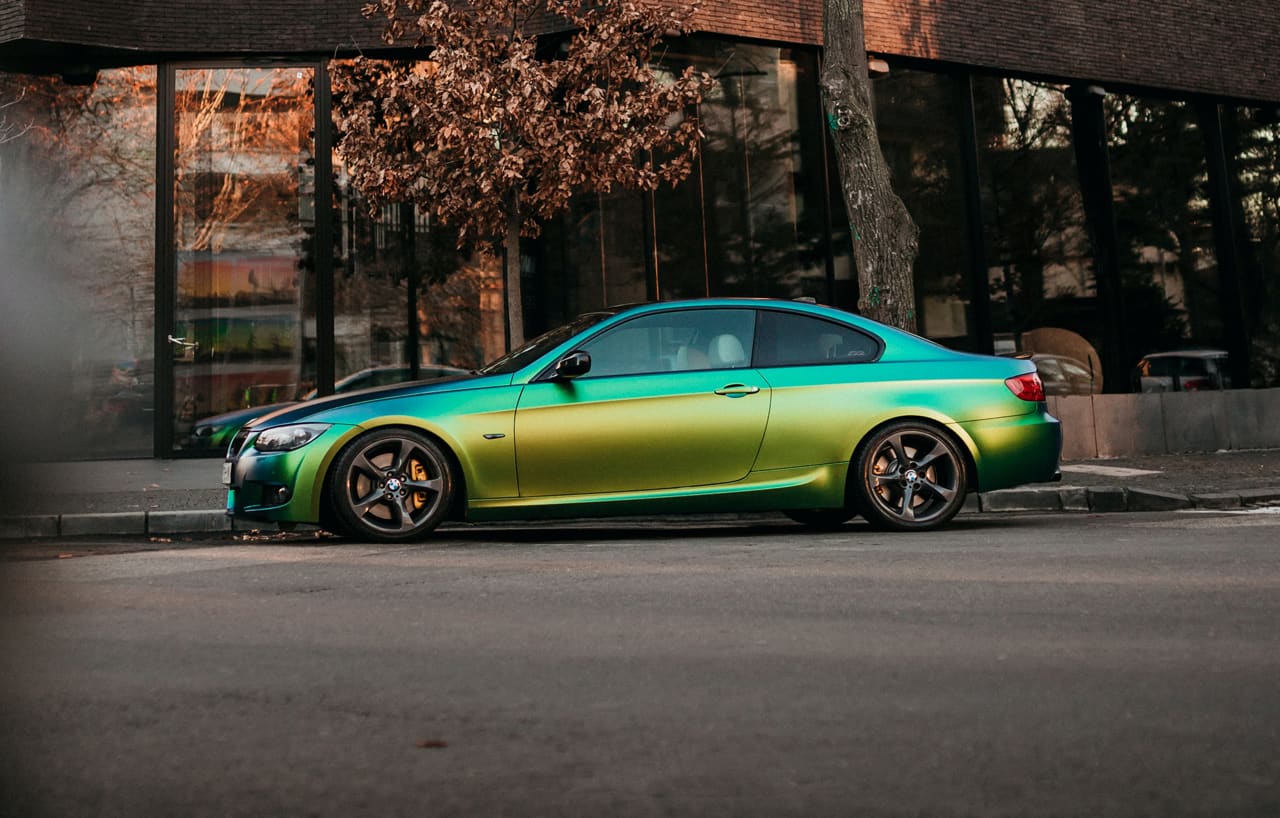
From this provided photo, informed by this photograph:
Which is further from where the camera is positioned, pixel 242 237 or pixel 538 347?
pixel 242 237

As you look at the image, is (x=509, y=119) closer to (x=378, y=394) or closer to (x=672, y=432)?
(x=378, y=394)

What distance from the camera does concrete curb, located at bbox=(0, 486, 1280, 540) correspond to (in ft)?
32.7

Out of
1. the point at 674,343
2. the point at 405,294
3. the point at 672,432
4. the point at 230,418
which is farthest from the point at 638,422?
the point at 230,418

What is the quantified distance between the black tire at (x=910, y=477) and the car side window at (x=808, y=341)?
53 cm

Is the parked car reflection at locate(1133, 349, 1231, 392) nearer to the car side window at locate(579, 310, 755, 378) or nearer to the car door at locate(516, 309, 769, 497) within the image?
the car side window at locate(579, 310, 755, 378)

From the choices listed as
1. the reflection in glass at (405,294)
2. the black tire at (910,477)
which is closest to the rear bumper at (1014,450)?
the black tire at (910,477)

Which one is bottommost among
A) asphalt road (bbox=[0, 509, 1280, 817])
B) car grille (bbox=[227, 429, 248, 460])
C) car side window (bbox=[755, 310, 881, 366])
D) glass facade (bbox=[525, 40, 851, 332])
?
asphalt road (bbox=[0, 509, 1280, 817])

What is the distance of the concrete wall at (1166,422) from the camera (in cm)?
1549

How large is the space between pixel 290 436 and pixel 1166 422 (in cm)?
1208

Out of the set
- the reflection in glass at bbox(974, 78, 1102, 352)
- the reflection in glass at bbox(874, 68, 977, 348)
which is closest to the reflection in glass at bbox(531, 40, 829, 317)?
the reflection in glass at bbox(874, 68, 977, 348)

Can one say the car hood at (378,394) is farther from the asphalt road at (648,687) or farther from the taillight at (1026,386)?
the taillight at (1026,386)

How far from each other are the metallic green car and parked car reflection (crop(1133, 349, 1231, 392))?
40.3 ft

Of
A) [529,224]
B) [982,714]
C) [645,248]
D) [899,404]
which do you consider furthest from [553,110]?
[982,714]

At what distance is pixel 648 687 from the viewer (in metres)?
3.87
